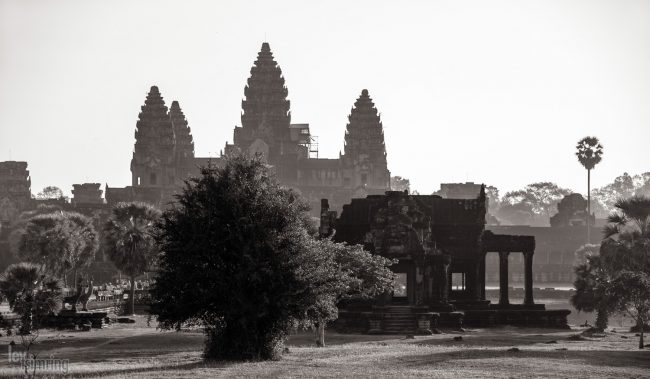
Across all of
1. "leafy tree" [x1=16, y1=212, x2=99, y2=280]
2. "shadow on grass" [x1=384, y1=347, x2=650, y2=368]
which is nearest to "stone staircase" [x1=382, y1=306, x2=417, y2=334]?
"shadow on grass" [x1=384, y1=347, x2=650, y2=368]

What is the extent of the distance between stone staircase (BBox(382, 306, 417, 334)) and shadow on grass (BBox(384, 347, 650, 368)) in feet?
49.4

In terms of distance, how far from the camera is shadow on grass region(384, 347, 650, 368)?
46875mm

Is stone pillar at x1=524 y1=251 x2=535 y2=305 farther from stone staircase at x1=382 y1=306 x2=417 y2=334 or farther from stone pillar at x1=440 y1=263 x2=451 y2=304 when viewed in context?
stone staircase at x1=382 y1=306 x2=417 y2=334

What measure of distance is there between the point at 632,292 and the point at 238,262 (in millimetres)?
24479

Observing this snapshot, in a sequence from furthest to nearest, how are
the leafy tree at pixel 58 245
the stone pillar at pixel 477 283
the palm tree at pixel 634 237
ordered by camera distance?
the leafy tree at pixel 58 245
the stone pillar at pixel 477 283
the palm tree at pixel 634 237

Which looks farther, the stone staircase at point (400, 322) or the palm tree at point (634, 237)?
the palm tree at point (634, 237)

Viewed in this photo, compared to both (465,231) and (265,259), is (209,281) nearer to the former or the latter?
(265,259)

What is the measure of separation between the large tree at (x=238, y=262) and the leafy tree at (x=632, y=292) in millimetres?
21505

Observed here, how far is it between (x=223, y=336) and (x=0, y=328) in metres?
23.2

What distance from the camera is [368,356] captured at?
48969mm

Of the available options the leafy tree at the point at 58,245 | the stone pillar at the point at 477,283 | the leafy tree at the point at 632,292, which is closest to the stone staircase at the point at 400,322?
the leafy tree at the point at 632,292

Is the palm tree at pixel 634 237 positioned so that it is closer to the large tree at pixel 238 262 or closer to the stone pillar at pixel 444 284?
the stone pillar at pixel 444 284

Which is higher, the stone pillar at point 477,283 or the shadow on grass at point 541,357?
the stone pillar at point 477,283

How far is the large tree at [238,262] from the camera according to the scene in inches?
1758
